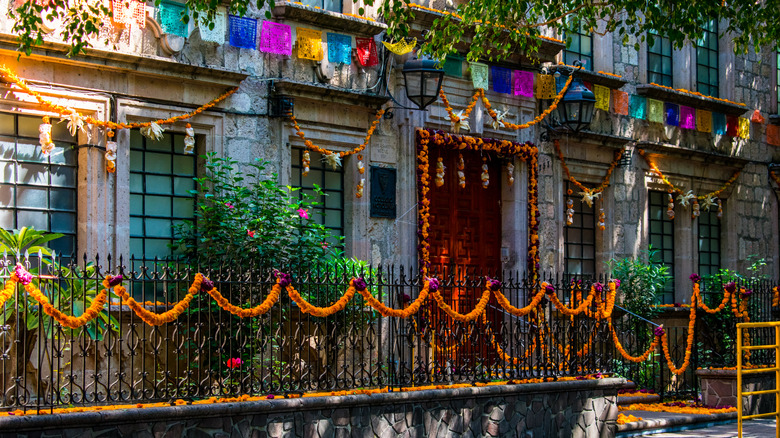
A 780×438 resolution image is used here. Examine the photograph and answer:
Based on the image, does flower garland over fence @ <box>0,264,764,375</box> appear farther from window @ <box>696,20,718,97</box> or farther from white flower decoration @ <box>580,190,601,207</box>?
window @ <box>696,20,718,97</box>

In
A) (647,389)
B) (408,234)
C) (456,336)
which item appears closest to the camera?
(456,336)

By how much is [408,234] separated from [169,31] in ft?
13.5

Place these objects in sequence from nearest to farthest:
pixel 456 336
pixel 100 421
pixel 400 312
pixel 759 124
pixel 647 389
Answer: pixel 100 421 → pixel 400 312 → pixel 456 336 → pixel 647 389 → pixel 759 124

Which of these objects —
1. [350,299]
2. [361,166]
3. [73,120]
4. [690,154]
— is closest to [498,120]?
[361,166]

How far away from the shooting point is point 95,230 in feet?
37.6

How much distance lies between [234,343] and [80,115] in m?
2.75

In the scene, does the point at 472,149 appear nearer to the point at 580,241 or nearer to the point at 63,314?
the point at 580,241

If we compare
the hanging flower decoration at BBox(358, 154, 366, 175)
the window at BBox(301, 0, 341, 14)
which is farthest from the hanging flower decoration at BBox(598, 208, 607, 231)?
the window at BBox(301, 0, 341, 14)

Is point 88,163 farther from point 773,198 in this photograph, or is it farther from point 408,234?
point 773,198

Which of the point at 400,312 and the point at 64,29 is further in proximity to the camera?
the point at 64,29

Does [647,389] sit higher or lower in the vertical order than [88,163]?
lower

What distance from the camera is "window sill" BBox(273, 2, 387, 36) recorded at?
13219mm

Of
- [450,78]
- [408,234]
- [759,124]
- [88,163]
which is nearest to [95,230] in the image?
[88,163]

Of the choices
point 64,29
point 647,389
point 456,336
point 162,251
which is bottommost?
point 647,389
